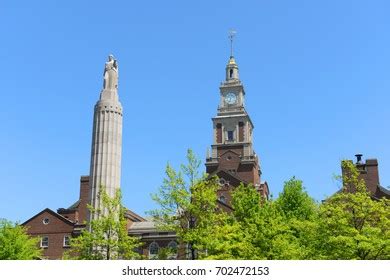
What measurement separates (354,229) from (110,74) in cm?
2314

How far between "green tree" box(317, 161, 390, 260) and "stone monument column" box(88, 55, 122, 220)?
50.4 ft

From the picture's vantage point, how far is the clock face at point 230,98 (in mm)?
90188

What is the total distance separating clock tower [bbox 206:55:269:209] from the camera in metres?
81.3

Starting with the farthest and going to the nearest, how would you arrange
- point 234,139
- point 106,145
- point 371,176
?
1. point 234,139
2. point 371,176
3. point 106,145

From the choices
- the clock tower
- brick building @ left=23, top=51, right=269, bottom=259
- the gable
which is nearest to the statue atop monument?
brick building @ left=23, top=51, right=269, bottom=259

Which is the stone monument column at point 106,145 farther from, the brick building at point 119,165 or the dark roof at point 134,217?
the dark roof at point 134,217

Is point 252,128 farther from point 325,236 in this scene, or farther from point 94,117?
point 325,236

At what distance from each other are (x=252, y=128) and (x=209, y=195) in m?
60.9

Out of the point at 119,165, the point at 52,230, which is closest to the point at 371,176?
the point at 119,165

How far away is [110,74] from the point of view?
42.2 meters

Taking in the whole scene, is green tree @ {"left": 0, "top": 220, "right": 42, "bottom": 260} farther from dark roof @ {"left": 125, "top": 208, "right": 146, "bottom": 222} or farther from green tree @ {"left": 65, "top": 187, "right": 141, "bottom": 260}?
dark roof @ {"left": 125, "top": 208, "right": 146, "bottom": 222}

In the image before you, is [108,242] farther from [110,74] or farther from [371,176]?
[371,176]

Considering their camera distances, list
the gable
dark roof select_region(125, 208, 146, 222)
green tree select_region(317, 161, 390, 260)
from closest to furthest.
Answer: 1. green tree select_region(317, 161, 390, 260)
2. the gable
3. dark roof select_region(125, 208, 146, 222)
